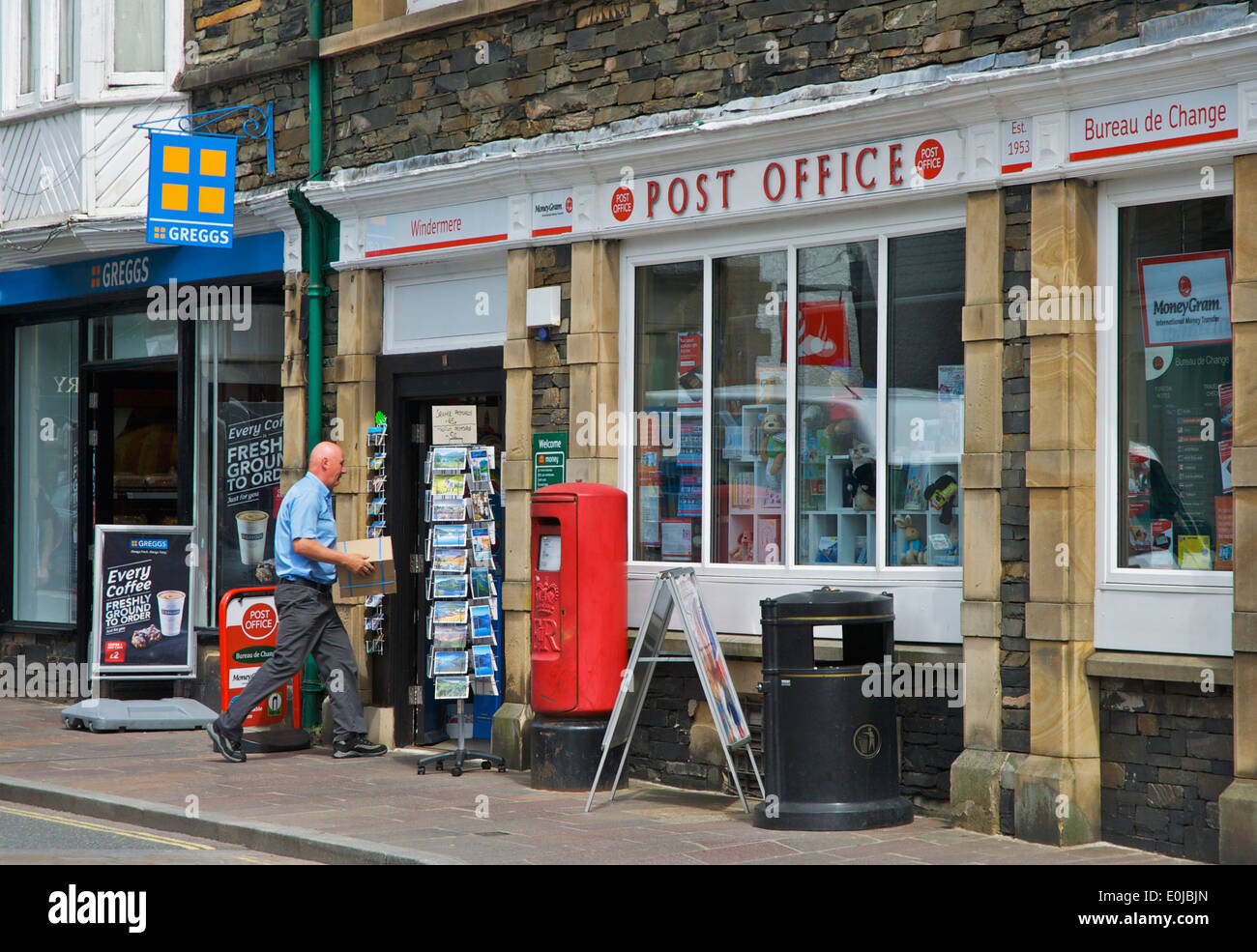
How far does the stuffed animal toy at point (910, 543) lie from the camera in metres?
8.67

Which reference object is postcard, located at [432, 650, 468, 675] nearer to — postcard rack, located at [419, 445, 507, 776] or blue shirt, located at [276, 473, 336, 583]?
postcard rack, located at [419, 445, 507, 776]

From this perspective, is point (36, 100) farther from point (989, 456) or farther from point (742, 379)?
point (989, 456)

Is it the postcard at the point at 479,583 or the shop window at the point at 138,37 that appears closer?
the postcard at the point at 479,583

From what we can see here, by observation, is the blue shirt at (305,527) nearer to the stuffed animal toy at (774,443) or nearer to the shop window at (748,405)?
the shop window at (748,405)

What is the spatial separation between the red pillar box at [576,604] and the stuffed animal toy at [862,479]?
4.79ft

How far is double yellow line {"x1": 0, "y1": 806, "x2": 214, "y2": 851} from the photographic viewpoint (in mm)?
7996

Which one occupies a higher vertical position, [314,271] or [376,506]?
[314,271]

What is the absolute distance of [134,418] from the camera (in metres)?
14.4

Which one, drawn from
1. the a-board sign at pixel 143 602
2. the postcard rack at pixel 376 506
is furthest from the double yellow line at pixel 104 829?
A: the a-board sign at pixel 143 602

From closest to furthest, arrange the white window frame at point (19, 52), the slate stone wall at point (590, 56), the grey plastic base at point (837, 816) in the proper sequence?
the grey plastic base at point (837, 816) → the slate stone wall at point (590, 56) → the white window frame at point (19, 52)

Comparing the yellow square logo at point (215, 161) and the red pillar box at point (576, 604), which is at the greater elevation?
→ the yellow square logo at point (215, 161)

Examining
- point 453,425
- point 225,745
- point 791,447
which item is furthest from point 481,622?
point 791,447

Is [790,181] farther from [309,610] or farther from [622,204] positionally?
[309,610]

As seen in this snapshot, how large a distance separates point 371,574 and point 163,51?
550cm
